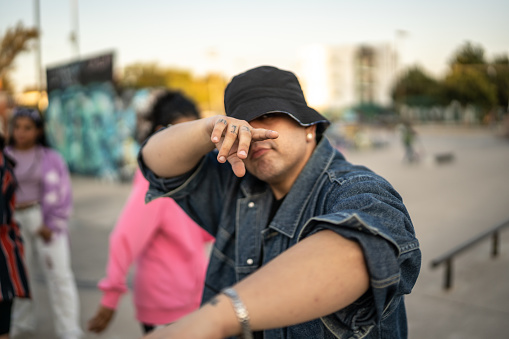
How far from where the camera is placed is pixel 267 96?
1433mm

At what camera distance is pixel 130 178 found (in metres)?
13.1

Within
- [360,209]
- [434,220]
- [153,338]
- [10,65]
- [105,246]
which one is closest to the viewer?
[153,338]

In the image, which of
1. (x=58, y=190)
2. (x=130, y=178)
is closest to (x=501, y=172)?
(x=130, y=178)

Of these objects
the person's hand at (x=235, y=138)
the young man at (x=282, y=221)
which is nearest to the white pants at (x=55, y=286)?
the young man at (x=282, y=221)

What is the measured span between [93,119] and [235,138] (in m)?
14.1

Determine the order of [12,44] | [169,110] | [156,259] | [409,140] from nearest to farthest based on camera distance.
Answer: [156,259] → [169,110] → [12,44] → [409,140]

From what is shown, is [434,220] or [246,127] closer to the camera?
[246,127]

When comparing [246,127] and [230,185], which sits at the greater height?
[246,127]

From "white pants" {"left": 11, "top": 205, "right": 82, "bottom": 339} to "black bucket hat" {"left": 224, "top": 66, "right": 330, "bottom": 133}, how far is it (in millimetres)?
2863

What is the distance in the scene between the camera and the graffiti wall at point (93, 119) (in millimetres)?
13211

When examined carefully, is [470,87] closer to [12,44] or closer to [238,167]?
[12,44]

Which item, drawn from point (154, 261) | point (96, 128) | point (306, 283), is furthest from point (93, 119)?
point (306, 283)

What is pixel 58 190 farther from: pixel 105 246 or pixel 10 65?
pixel 10 65

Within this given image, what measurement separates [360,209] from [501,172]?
13530mm
